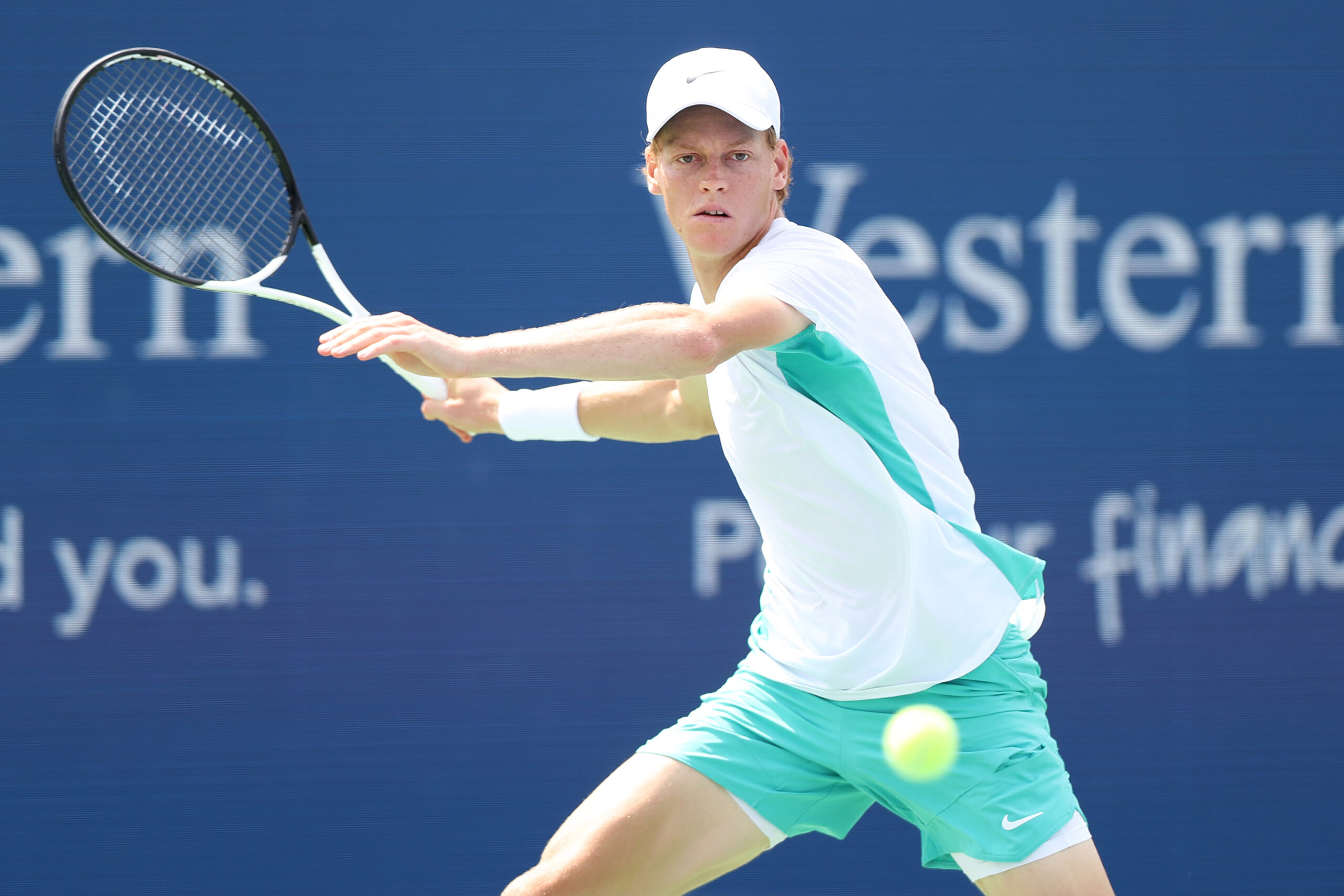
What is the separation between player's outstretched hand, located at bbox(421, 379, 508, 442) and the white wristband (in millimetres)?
22

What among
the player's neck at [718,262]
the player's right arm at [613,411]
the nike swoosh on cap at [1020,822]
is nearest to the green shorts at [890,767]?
the nike swoosh on cap at [1020,822]

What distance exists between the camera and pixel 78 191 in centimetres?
275

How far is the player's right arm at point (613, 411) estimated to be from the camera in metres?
2.75

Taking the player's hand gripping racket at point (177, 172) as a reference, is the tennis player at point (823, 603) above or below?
below

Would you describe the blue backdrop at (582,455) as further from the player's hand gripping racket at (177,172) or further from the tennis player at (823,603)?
the tennis player at (823,603)

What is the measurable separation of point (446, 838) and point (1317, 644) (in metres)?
2.11

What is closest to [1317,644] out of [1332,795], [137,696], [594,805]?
[1332,795]

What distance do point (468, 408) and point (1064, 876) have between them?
1304 mm

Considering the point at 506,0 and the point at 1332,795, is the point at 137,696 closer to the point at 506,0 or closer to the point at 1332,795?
the point at 506,0

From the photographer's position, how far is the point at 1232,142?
3.56 meters

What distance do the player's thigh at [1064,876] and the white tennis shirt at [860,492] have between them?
301 millimetres

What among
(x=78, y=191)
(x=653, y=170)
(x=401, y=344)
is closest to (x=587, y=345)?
(x=401, y=344)

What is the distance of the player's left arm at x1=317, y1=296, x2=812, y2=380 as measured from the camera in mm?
1974

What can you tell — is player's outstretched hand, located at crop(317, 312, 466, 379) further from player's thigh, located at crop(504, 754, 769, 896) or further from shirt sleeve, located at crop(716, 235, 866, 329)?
player's thigh, located at crop(504, 754, 769, 896)
